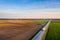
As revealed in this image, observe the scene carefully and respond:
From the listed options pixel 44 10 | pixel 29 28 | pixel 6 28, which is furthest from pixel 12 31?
pixel 44 10

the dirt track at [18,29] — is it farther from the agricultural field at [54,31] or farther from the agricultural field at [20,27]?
the agricultural field at [54,31]

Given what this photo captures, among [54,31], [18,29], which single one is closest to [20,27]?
[18,29]

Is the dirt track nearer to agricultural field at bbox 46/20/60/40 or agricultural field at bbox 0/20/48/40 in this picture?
agricultural field at bbox 0/20/48/40

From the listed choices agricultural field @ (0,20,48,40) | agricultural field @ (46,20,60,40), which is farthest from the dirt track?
agricultural field @ (46,20,60,40)

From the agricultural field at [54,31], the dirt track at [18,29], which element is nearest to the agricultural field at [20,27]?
the dirt track at [18,29]

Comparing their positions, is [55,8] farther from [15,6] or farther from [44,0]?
[15,6]

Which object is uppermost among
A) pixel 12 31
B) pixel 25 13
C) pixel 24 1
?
pixel 24 1
